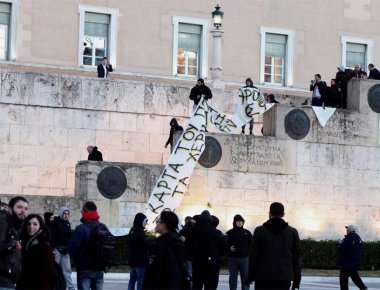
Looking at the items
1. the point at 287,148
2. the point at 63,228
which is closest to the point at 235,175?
the point at 287,148

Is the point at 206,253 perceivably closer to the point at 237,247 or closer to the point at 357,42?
the point at 237,247

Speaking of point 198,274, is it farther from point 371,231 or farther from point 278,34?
point 278,34

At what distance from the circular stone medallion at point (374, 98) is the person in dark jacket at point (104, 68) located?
844 cm

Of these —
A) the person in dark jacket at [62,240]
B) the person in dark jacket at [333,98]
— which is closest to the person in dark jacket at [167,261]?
the person in dark jacket at [62,240]

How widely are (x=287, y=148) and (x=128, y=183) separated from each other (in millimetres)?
5165

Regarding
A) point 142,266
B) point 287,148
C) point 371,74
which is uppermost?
point 371,74

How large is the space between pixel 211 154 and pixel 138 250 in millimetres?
12185

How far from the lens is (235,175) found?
3312 centimetres

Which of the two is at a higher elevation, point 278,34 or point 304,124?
point 278,34

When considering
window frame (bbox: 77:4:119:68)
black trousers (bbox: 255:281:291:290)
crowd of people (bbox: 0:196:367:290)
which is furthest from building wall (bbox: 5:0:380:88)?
black trousers (bbox: 255:281:291:290)

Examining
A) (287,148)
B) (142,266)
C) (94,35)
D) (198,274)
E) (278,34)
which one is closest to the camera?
(198,274)

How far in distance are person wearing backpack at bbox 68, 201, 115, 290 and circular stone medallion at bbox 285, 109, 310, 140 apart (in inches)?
711

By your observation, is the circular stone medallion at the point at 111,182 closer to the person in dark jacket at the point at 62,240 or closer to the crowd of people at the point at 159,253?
the person in dark jacket at the point at 62,240

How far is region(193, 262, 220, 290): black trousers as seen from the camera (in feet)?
63.2
